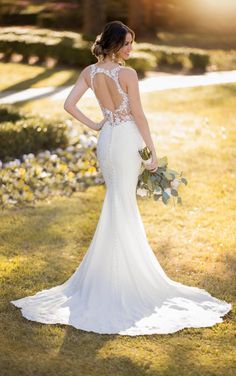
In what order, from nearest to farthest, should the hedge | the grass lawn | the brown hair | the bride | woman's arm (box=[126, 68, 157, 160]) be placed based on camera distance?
1. the grass lawn
2. the brown hair
3. woman's arm (box=[126, 68, 157, 160])
4. the bride
5. the hedge

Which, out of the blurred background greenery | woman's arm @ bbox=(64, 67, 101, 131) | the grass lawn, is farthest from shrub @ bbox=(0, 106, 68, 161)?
woman's arm @ bbox=(64, 67, 101, 131)

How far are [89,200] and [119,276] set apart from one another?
3.85 metres

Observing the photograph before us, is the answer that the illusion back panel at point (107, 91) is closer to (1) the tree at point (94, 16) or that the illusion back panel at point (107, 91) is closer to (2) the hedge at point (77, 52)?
(2) the hedge at point (77, 52)

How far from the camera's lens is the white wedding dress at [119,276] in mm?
6676

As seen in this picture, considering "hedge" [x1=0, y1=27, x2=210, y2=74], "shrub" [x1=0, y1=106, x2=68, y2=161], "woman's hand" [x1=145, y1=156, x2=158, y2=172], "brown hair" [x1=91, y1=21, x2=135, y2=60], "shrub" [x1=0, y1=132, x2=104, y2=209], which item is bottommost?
"hedge" [x1=0, y1=27, x2=210, y2=74]

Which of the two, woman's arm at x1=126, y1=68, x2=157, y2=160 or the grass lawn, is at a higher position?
woman's arm at x1=126, y1=68, x2=157, y2=160

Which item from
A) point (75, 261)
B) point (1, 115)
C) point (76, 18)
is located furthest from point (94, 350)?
point (76, 18)

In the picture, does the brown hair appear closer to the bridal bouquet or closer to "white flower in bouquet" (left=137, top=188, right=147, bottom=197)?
the bridal bouquet

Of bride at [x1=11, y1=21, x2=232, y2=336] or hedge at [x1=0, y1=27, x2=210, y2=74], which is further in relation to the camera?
hedge at [x1=0, y1=27, x2=210, y2=74]

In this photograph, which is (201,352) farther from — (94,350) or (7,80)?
(7,80)

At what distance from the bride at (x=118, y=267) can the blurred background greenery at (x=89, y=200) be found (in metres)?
0.17

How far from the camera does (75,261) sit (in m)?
8.44

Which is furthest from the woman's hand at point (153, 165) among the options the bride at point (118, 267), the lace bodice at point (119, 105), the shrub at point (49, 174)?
the shrub at point (49, 174)

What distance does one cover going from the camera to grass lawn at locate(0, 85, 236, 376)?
6.04 m
